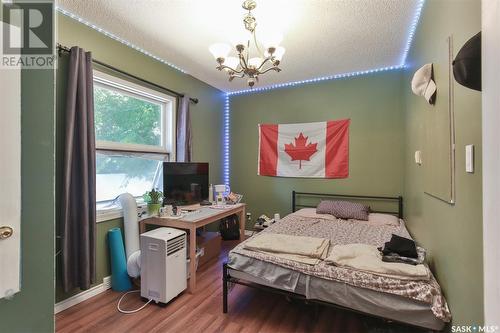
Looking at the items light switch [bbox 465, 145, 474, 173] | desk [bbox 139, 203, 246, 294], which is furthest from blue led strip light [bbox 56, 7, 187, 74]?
light switch [bbox 465, 145, 474, 173]

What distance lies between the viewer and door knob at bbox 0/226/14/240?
674 millimetres

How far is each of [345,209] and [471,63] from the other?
8.31 ft

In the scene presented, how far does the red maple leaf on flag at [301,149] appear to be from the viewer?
3.65m

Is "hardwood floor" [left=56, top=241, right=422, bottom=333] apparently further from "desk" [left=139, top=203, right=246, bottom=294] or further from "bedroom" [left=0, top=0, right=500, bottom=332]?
"desk" [left=139, top=203, right=246, bottom=294]

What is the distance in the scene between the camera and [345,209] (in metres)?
3.12

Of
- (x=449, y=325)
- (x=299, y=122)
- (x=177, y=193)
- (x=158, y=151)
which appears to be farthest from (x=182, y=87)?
(x=449, y=325)

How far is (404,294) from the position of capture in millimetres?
1438

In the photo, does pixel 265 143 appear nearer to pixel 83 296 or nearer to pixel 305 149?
pixel 305 149

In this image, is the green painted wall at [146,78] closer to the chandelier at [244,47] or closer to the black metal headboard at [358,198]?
the chandelier at [244,47]

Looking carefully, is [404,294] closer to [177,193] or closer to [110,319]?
[110,319]

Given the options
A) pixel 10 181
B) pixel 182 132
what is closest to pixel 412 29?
pixel 182 132

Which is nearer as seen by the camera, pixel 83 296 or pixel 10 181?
pixel 10 181

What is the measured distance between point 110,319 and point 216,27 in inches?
107

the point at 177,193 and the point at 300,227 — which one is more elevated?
the point at 177,193
